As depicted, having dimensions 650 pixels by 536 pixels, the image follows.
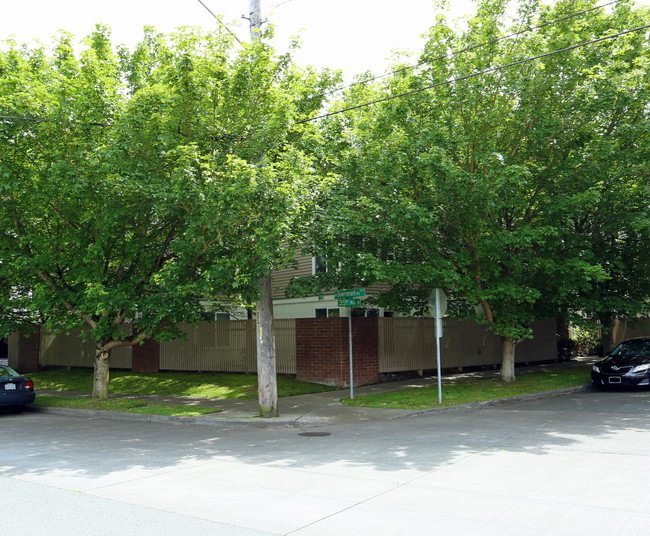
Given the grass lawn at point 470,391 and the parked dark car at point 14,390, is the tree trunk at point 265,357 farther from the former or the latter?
the parked dark car at point 14,390

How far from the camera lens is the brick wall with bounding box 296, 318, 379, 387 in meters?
18.0

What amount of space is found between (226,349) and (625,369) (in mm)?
12865

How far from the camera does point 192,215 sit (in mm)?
11922

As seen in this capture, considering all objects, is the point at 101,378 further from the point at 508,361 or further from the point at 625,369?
the point at 625,369

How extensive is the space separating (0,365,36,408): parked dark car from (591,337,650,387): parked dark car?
1634 centimetres

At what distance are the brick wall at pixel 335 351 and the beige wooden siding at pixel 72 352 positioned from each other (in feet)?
29.3

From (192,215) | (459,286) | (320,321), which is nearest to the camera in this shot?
(192,215)

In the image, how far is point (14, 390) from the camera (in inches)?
612

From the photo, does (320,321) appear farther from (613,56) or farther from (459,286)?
(613,56)

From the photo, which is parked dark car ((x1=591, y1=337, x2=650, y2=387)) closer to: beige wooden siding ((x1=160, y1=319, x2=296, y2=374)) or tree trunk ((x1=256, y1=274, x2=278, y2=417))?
beige wooden siding ((x1=160, y1=319, x2=296, y2=374))

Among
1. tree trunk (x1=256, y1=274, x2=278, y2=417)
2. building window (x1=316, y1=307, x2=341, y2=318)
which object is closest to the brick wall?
tree trunk (x1=256, y1=274, x2=278, y2=417)

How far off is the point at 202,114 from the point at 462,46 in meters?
7.57

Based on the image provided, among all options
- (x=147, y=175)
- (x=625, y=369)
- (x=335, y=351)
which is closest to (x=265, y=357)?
(x=147, y=175)

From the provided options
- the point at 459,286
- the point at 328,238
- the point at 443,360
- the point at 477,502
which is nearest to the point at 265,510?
the point at 477,502
